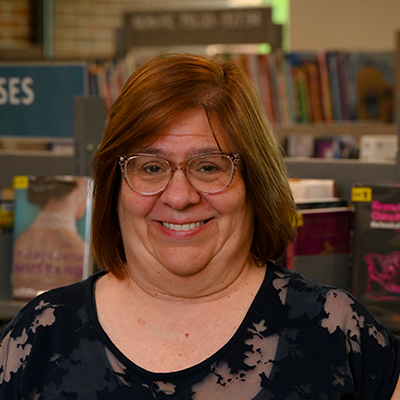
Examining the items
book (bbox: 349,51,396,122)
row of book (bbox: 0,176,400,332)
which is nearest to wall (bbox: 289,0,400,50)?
book (bbox: 349,51,396,122)

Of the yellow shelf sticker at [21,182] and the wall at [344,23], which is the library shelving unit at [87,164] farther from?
the wall at [344,23]

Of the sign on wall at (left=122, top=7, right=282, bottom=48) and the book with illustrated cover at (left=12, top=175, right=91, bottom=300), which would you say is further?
the sign on wall at (left=122, top=7, right=282, bottom=48)

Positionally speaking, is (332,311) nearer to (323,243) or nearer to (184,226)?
(184,226)

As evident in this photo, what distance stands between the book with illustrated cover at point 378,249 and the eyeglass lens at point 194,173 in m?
0.53

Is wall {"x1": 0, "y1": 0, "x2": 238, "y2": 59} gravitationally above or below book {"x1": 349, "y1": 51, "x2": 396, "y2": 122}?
above

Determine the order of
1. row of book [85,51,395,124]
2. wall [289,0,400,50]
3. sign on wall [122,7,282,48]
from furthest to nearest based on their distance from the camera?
wall [289,0,400,50] < sign on wall [122,7,282,48] < row of book [85,51,395,124]

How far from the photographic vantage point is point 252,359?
1110 mm

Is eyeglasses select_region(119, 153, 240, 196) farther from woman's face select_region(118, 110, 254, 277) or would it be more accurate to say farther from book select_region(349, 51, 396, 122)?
book select_region(349, 51, 396, 122)

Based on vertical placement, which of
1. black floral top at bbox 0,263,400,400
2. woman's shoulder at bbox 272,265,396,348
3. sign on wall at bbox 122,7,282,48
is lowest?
black floral top at bbox 0,263,400,400

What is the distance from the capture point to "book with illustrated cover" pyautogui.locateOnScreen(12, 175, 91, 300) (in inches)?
66.2

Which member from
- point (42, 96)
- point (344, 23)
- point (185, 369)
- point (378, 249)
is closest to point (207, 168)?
point (185, 369)

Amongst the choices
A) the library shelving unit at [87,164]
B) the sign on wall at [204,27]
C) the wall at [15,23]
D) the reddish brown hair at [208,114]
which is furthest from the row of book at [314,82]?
the wall at [15,23]

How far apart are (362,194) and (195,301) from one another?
0.58m

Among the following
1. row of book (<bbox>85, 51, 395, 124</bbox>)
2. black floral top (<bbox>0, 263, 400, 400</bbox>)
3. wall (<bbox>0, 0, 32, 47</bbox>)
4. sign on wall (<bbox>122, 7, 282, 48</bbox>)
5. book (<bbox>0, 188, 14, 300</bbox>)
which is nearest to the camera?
black floral top (<bbox>0, 263, 400, 400</bbox>)
